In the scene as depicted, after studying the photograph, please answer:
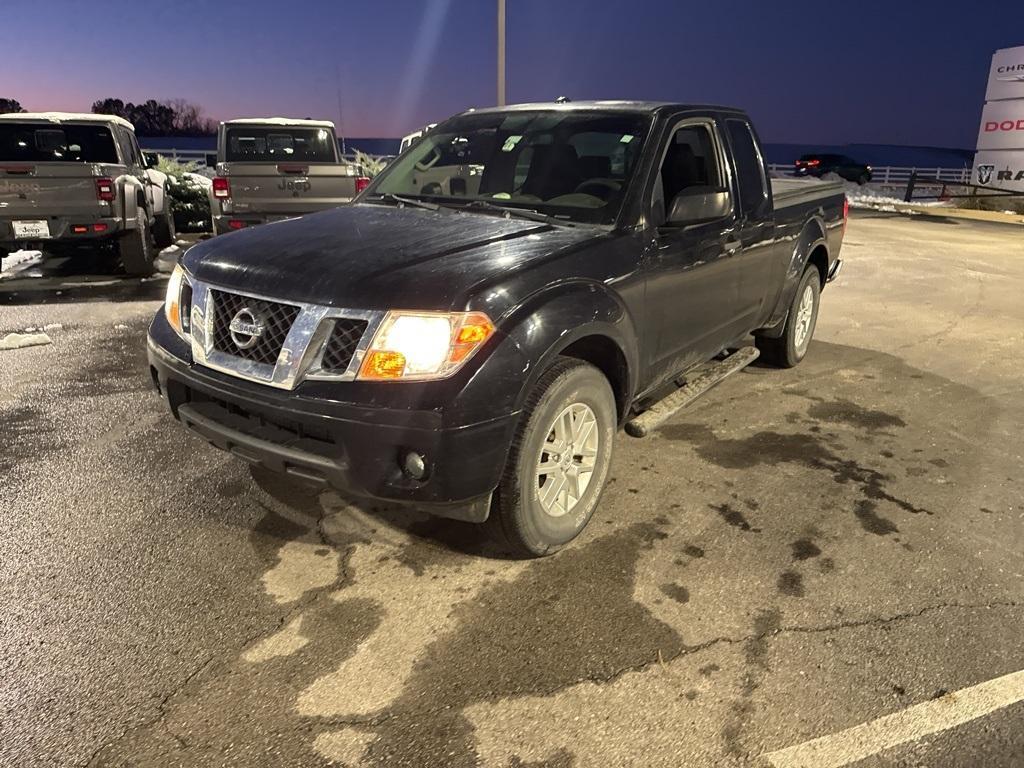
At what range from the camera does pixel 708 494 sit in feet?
12.8

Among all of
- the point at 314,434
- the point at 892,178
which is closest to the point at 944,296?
the point at 314,434

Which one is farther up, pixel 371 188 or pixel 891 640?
pixel 371 188

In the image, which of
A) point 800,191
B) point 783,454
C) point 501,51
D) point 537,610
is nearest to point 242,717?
point 537,610

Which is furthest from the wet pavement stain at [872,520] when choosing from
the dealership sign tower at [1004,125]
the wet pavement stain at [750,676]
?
the dealership sign tower at [1004,125]

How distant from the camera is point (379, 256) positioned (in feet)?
9.90

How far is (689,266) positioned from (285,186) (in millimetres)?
7080

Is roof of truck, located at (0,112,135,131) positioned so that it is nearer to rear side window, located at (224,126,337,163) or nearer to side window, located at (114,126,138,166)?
side window, located at (114,126,138,166)

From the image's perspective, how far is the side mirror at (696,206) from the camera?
138 inches

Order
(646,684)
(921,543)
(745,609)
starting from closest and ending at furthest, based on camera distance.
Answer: (646,684)
(745,609)
(921,543)

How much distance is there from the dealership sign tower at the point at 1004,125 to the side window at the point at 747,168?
928 inches

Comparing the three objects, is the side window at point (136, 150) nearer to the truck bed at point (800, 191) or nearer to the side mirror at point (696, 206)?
the truck bed at point (800, 191)

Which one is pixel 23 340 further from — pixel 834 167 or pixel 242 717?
pixel 834 167

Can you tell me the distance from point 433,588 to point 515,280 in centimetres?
127

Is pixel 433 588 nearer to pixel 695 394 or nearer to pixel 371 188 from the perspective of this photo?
pixel 695 394
